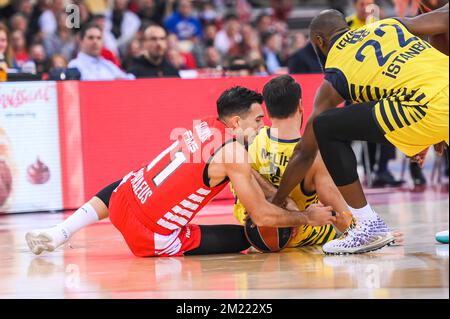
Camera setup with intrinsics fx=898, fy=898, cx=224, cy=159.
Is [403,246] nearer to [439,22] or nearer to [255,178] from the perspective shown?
[255,178]

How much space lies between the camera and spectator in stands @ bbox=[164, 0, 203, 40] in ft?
50.5

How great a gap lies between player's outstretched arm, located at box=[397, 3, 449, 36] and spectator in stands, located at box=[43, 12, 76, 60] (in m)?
7.99

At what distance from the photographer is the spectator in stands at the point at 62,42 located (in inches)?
521

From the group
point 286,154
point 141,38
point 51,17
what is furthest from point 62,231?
point 51,17

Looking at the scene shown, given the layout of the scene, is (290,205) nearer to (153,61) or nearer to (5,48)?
(153,61)

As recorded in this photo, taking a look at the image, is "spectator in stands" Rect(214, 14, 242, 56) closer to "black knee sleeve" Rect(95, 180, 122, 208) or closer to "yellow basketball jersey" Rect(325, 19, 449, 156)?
"black knee sleeve" Rect(95, 180, 122, 208)

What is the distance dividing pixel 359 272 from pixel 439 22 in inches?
65.6

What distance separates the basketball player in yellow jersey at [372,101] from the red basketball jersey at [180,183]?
0.54 meters

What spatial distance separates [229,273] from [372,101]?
4.80 ft

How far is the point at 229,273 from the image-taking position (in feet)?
18.0

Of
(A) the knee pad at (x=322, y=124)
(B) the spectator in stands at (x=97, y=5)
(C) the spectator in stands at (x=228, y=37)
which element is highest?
(B) the spectator in stands at (x=97, y=5)

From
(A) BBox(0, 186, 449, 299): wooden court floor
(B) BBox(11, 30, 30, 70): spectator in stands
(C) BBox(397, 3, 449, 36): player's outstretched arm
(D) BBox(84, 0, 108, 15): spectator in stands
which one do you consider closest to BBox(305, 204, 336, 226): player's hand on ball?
(A) BBox(0, 186, 449, 299): wooden court floor

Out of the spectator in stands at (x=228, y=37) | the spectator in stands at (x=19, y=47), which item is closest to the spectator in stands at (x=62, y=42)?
the spectator in stands at (x=19, y=47)

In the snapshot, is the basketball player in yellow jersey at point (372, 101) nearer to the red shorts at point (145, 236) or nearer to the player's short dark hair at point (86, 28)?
the red shorts at point (145, 236)
